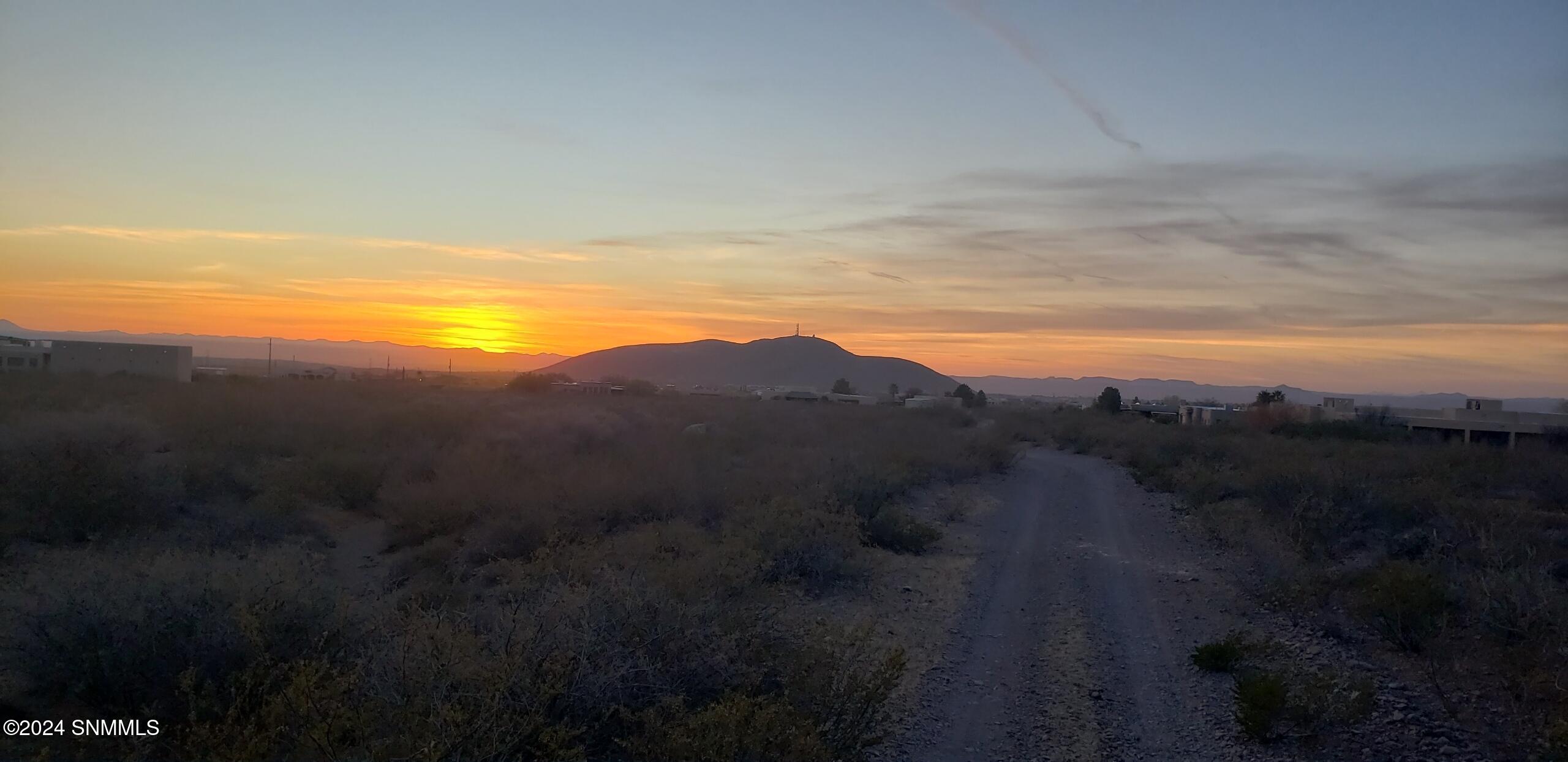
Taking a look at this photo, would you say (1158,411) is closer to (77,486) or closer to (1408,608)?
(1408,608)

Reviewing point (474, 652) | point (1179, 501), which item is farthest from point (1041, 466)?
point (474, 652)

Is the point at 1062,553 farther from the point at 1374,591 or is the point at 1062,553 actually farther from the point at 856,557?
the point at 1374,591

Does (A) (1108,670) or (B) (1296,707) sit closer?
(B) (1296,707)

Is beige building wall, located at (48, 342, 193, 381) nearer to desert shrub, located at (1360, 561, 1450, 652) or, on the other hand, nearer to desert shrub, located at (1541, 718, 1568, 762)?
desert shrub, located at (1360, 561, 1450, 652)

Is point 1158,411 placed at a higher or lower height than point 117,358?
→ lower

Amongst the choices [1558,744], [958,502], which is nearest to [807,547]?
[1558,744]

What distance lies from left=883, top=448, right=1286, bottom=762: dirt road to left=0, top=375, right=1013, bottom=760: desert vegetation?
1.02 meters

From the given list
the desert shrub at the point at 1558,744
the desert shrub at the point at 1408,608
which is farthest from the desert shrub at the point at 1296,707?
the desert shrub at the point at 1408,608

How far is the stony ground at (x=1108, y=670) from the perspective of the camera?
7738mm

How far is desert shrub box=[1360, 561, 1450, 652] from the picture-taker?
31.9 feet

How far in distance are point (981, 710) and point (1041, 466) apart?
30695mm

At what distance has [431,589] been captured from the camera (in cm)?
1093

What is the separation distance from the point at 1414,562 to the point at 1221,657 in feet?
15.7

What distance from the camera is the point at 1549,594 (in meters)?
8.97
